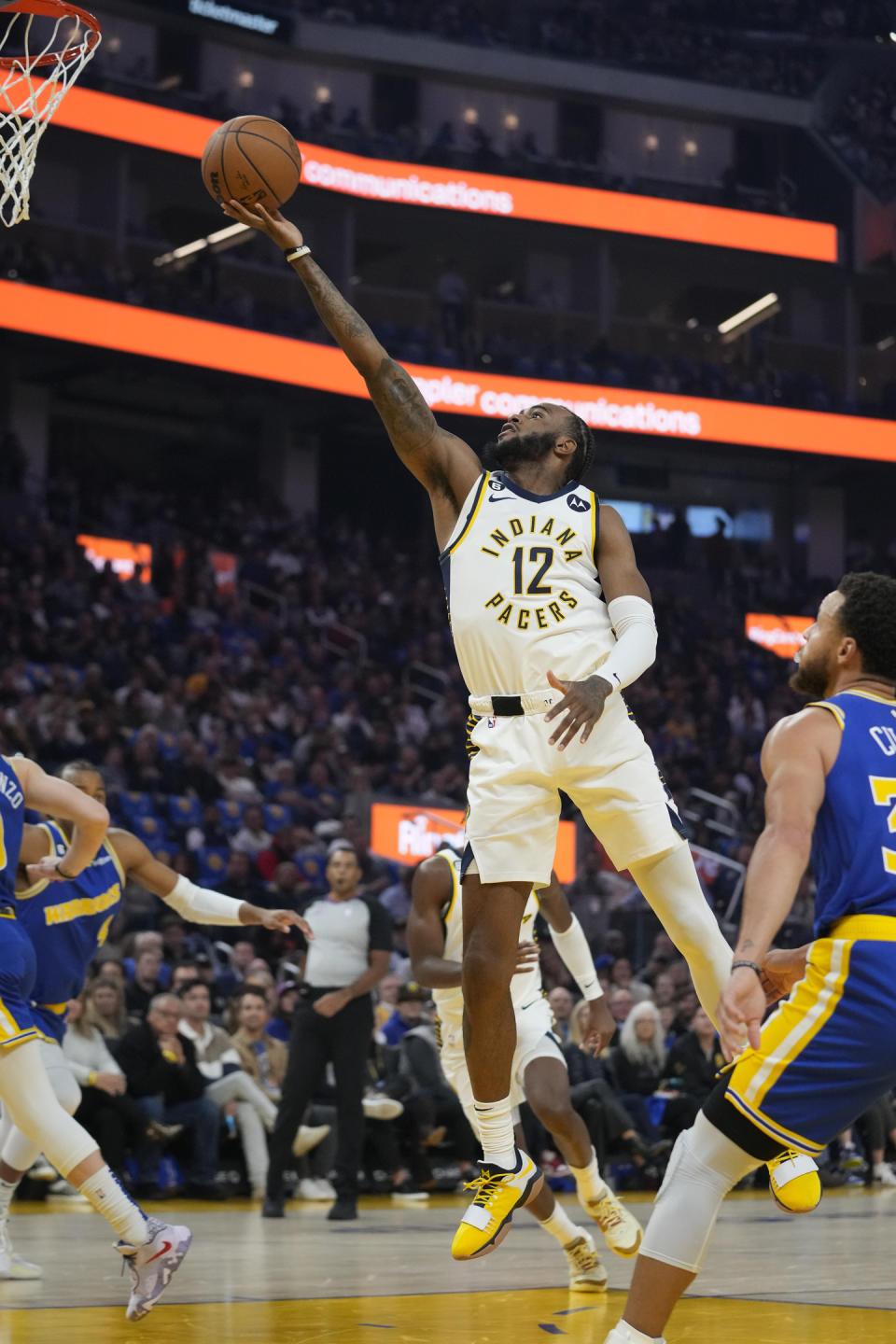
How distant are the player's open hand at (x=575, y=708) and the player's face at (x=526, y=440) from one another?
1.11m

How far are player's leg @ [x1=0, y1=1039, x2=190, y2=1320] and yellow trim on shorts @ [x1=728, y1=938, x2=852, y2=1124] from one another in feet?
8.38

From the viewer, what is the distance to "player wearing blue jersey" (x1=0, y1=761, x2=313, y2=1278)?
6.80 m

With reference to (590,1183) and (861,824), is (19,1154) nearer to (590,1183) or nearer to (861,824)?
(590,1183)

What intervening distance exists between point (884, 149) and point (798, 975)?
3416 centimetres

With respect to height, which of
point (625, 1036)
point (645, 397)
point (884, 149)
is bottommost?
point (625, 1036)

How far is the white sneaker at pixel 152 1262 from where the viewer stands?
540cm

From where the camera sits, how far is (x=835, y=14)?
36.6 meters

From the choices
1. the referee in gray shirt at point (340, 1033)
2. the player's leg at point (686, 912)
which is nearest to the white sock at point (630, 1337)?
the player's leg at point (686, 912)

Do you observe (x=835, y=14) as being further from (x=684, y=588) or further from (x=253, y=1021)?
(x=253, y=1021)

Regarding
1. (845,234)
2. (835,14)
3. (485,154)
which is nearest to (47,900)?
(485,154)

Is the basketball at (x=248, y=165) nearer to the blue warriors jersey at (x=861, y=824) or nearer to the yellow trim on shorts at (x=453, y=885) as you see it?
the blue warriors jersey at (x=861, y=824)

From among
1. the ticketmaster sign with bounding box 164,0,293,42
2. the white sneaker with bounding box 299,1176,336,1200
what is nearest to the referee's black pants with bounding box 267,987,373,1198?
the white sneaker with bounding box 299,1176,336,1200

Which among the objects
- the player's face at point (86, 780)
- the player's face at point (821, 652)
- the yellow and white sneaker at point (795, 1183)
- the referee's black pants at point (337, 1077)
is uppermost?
the player's face at point (821, 652)

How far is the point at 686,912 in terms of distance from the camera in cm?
520
